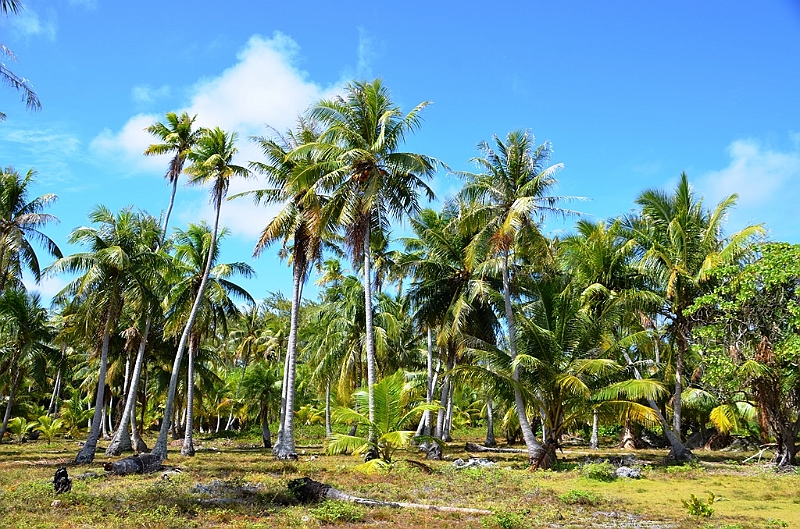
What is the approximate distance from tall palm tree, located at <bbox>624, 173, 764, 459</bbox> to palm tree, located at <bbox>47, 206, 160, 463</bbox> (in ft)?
60.9

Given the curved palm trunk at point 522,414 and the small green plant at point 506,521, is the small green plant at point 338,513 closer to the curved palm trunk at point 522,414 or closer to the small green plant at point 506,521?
the small green plant at point 506,521

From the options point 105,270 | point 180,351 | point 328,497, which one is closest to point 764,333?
point 328,497

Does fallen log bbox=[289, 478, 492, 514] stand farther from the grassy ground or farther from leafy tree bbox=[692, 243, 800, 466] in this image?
leafy tree bbox=[692, 243, 800, 466]

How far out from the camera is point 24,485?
12.8 meters

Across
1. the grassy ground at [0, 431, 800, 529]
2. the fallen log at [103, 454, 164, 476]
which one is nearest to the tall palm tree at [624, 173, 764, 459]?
the grassy ground at [0, 431, 800, 529]

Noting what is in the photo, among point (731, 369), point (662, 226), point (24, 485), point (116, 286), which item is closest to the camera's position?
point (24, 485)

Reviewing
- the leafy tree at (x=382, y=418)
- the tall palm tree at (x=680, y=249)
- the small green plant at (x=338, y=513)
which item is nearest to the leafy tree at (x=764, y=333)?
the tall palm tree at (x=680, y=249)

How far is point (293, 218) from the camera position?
21.2 metres

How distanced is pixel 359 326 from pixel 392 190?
30.3 ft

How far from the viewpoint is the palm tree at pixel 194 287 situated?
78.2 ft

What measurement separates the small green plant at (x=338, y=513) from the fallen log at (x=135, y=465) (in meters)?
7.71

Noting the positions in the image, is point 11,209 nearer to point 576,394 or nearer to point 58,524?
point 58,524

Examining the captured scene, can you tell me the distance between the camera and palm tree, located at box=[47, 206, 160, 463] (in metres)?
19.7

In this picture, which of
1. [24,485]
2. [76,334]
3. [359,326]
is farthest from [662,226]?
[76,334]
